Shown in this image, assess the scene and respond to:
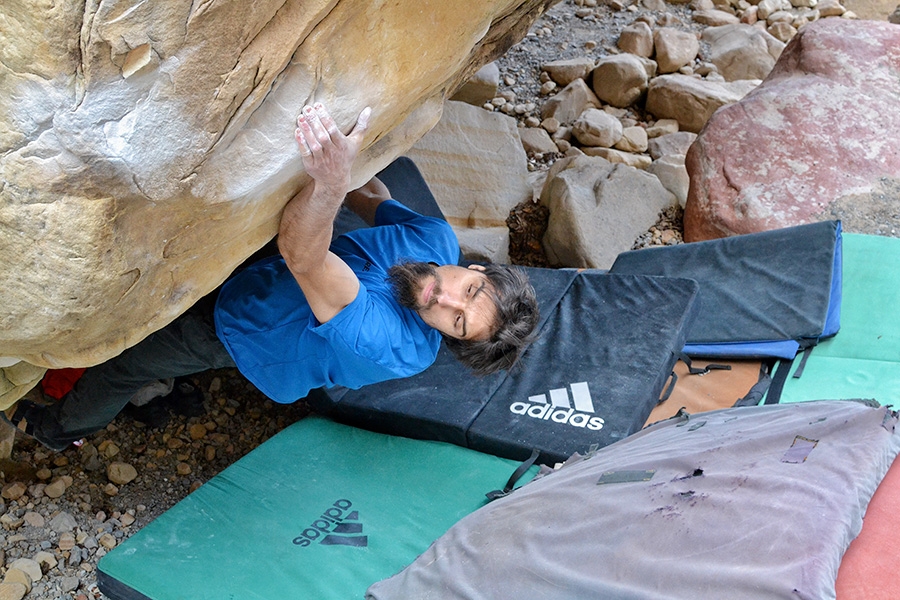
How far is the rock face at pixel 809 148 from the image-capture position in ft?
13.9

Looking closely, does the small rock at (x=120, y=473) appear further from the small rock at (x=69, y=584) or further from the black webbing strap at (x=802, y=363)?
the black webbing strap at (x=802, y=363)

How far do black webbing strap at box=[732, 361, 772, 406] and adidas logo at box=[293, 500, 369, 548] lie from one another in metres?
1.59

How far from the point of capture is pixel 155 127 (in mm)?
1365

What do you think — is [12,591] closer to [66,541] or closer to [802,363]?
[66,541]

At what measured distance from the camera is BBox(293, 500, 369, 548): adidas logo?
2516mm

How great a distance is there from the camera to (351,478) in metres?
2.81

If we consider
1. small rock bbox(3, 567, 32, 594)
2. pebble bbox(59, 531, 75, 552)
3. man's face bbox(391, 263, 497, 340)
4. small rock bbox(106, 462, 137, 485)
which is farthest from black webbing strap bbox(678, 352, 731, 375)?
small rock bbox(3, 567, 32, 594)

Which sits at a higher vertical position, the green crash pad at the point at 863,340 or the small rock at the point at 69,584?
the small rock at the point at 69,584

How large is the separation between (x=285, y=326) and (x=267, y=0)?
928mm

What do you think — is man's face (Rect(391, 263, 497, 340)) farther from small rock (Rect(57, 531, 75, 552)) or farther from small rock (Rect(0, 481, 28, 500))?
small rock (Rect(0, 481, 28, 500))

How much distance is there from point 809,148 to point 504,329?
125 inches

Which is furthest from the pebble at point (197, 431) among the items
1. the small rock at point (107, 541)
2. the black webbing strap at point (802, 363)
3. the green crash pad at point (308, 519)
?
the black webbing strap at point (802, 363)

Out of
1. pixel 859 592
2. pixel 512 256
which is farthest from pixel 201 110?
pixel 512 256

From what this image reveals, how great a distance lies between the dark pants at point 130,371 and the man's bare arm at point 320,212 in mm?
505
